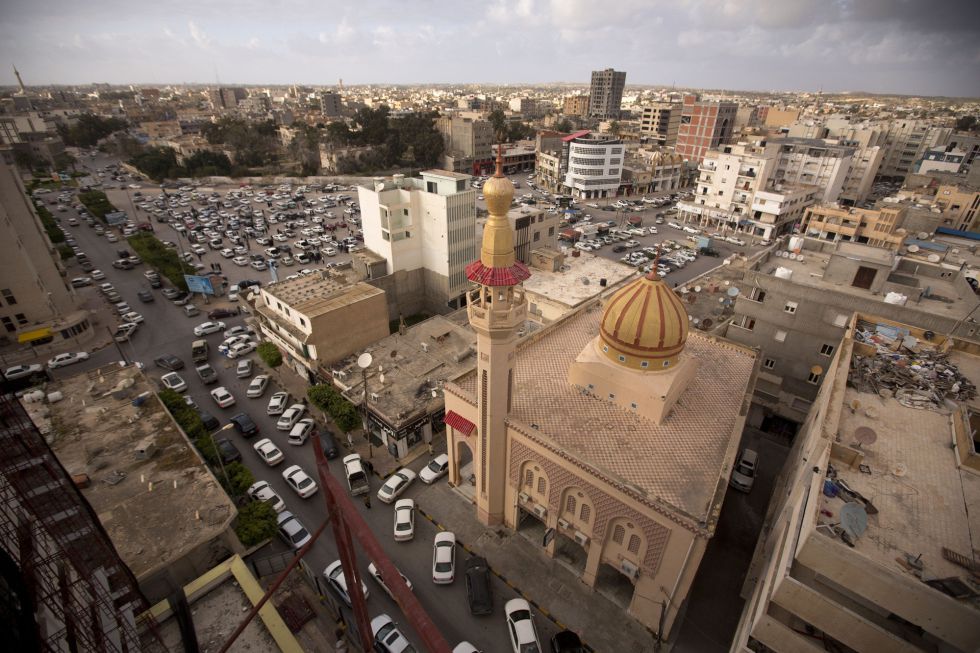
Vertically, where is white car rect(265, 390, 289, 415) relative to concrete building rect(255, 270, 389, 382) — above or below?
below

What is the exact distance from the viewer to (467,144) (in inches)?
4358

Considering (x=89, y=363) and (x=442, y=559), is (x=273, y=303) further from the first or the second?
(x=442, y=559)

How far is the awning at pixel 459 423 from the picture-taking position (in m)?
22.6

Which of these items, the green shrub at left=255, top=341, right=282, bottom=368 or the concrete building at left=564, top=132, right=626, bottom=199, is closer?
the green shrub at left=255, top=341, right=282, bottom=368

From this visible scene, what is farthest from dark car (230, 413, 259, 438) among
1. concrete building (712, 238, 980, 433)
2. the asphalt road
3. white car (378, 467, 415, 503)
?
concrete building (712, 238, 980, 433)

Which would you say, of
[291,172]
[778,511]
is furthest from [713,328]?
[291,172]

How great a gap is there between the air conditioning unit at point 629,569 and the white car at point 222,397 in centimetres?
2906

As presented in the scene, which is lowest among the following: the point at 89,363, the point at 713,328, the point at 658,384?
the point at 89,363

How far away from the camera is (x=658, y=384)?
65.7ft

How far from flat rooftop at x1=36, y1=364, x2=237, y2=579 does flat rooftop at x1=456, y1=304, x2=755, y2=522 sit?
1361 centimetres

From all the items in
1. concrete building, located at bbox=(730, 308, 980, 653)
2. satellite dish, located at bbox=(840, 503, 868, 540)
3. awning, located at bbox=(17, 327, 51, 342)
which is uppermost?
satellite dish, located at bbox=(840, 503, 868, 540)

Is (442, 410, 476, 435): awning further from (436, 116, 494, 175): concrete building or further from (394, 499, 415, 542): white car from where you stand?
(436, 116, 494, 175): concrete building

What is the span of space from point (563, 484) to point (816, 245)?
3113 centimetres

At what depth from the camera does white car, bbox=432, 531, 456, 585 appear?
69.8ft
